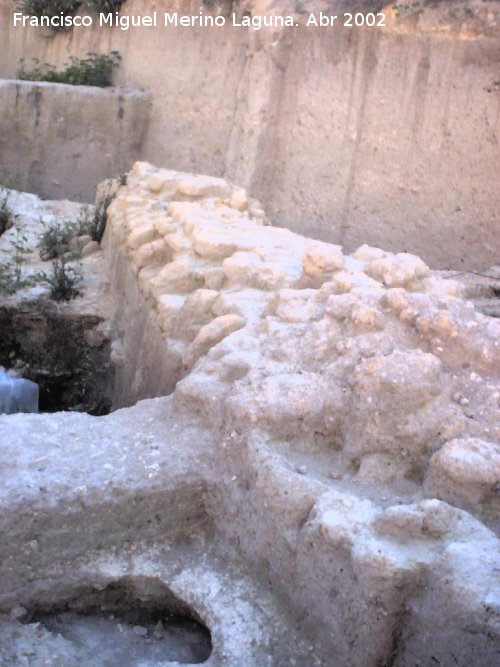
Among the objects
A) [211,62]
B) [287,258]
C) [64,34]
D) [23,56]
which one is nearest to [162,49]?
[211,62]

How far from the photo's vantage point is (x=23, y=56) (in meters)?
13.3

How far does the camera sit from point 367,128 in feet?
25.1

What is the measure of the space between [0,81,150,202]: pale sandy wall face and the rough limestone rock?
725 cm

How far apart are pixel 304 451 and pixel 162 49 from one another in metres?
9.06

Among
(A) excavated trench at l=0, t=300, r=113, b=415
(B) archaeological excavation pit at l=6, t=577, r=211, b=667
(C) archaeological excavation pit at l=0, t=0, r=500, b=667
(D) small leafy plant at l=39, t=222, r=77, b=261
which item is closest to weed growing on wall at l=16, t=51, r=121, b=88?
(D) small leafy plant at l=39, t=222, r=77, b=261

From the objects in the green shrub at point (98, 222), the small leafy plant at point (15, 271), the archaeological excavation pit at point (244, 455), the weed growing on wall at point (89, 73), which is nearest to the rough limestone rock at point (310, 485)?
the archaeological excavation pit at point (244, 455)

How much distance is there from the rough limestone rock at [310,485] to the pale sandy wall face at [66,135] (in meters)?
7.25

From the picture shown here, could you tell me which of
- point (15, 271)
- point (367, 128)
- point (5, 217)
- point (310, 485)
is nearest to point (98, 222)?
point (5, 217)

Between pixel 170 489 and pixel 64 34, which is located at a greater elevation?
pixel 64 34

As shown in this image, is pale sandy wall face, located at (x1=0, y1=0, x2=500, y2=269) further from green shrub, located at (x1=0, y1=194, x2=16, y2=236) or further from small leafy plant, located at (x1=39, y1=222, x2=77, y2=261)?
green shrub, located at (x1=0, y1=194, x2=16, y2=236)

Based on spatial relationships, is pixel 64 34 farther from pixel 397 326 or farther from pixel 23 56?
pixel 397 326

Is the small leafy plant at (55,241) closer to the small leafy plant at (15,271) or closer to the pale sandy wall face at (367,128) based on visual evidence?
the small leafy plant at (15,271)

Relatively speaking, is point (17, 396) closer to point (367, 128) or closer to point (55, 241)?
point (55, 241)

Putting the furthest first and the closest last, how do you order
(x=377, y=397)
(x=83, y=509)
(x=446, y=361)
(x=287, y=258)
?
(x=287, y=258) → (x=446, y=361) → (x=377, y=397) → (x=83, y=509)
